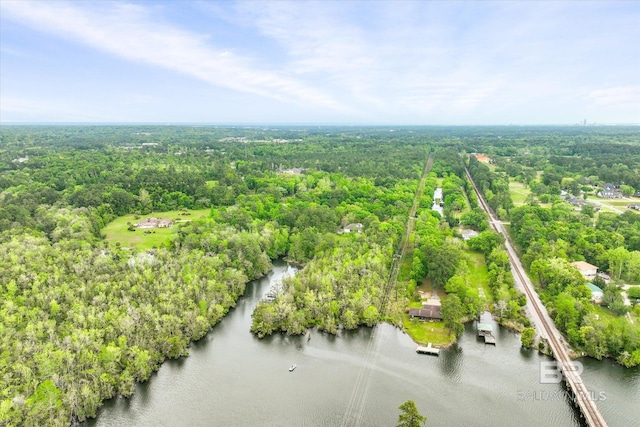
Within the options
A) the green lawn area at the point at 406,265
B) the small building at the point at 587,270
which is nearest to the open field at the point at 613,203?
the small building at the point at 587,270

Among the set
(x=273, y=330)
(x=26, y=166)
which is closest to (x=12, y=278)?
(x=273, y=330)

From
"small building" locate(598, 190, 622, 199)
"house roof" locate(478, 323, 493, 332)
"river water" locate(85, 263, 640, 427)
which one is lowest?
"river water" locate(85, 263, 640, 427)

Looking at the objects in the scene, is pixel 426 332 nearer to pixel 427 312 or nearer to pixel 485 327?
pixel 427 312

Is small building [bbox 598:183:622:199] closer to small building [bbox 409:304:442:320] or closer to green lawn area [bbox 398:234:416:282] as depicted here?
green lawn area [bbox 398:234:416:282]

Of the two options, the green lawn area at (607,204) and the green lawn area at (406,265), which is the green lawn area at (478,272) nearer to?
the green lawn area at (406,265)

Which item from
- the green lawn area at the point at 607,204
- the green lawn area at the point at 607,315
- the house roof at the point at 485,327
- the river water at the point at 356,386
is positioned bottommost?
the river water at the point at 356,386

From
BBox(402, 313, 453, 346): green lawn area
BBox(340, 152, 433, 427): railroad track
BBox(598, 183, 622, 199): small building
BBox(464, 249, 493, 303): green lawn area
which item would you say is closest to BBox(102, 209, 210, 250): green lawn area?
BBox(340, 152, 433, 427): railroad track

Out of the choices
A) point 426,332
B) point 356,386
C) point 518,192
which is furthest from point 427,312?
point 518,192
